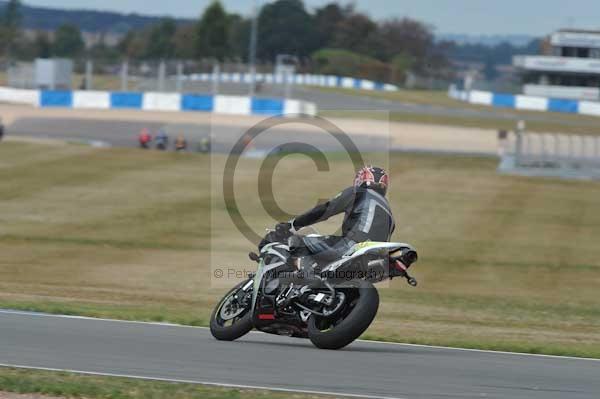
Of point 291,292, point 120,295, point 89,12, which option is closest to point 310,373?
point 291,292

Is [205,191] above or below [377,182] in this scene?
below

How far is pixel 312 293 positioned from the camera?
9.16 meters

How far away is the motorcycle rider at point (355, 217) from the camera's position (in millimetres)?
9133

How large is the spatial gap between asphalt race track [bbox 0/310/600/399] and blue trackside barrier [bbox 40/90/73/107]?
45544 mm

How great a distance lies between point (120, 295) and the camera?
49.7ft

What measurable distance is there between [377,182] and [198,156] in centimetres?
2943

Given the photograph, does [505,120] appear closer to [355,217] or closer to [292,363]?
[355,217]

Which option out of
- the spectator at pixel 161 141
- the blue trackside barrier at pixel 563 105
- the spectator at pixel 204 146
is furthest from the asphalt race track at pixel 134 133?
the blue trackside barrier at pixel 563 105

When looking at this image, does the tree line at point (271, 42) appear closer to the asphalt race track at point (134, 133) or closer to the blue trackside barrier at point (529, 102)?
the blue trackside barrier at point (529, 102)

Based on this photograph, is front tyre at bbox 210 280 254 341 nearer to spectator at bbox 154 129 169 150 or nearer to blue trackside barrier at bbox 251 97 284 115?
spectator at bbox 154 129 169 150

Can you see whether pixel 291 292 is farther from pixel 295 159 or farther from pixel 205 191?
pixel 295 159

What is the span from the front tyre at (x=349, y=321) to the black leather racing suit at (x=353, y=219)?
1.45 ft

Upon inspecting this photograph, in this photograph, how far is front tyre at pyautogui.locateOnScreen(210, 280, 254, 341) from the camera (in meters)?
9.70

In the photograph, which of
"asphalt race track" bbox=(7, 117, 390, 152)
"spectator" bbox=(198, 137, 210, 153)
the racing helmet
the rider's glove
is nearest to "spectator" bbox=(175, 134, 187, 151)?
"spectator" bbox=(198, 137, 210, 153)
